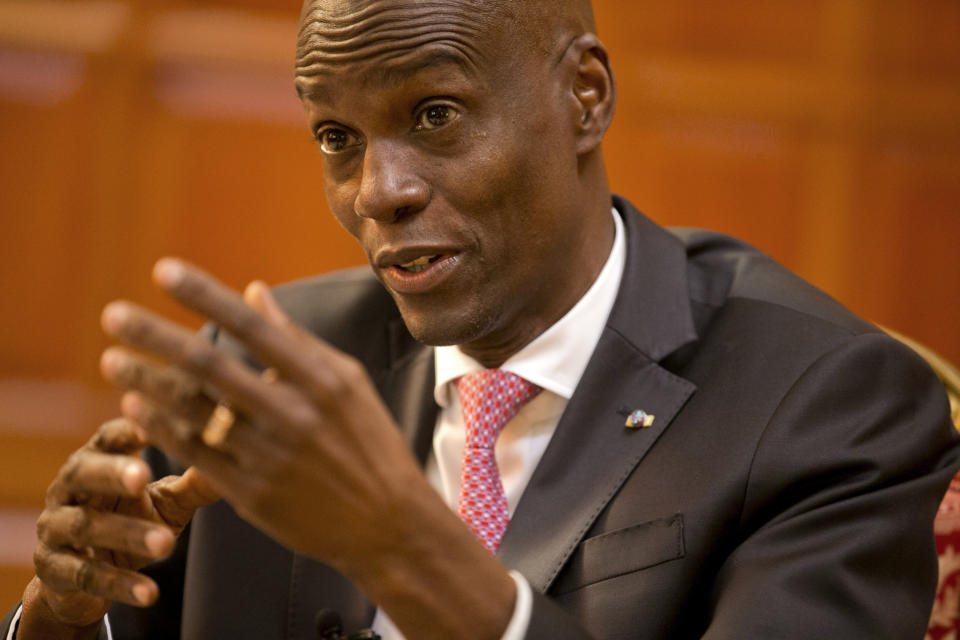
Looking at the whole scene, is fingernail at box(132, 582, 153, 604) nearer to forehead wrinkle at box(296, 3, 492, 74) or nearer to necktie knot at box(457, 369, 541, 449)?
necktie knot at box(457, 369, 541, 449)

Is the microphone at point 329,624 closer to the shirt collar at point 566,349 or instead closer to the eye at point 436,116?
the shirt collar at point 566,349

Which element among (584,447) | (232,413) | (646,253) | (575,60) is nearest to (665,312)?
(646,253)

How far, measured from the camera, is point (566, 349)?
170 cm

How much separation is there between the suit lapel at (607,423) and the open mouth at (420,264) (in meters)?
0.28

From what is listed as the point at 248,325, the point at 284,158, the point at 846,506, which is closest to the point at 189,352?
the point at 248,325

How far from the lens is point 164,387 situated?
3.07 feet

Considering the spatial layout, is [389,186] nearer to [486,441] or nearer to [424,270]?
[424,270]

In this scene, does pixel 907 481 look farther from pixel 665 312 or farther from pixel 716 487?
pixel 665 312

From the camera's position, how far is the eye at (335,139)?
1.55m

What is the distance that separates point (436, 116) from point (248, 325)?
664 millimetres

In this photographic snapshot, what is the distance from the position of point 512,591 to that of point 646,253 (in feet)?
2.62

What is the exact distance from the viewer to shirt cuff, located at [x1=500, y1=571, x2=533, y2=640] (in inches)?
43.3

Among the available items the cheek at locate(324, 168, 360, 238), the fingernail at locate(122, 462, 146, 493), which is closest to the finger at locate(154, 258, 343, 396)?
the fingernail at locate(122, 462, 146, 493)

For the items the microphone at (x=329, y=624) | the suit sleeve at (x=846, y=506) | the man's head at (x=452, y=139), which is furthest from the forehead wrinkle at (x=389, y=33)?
the microphone at (x=329, y=624)
